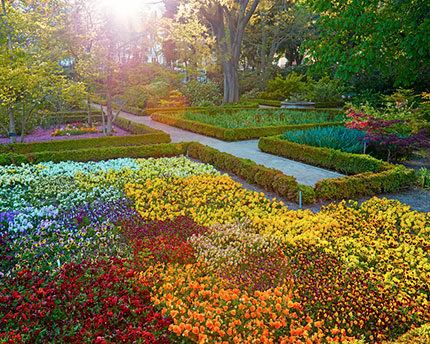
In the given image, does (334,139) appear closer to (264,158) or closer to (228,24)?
(264,158)

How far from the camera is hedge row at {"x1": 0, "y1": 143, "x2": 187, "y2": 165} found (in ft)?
36.1

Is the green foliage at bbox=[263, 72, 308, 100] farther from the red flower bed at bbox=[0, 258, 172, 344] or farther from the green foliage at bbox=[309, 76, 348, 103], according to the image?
the red flower bed at bbox=[0, 258, 172, 344]

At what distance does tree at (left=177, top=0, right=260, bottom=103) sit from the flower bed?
19.5 metres

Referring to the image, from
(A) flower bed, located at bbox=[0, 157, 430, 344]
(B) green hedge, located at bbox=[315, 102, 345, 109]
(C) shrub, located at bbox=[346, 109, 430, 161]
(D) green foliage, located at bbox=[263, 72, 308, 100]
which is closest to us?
(A) flower bed, located at bbox=[0, 157, 430, 344]

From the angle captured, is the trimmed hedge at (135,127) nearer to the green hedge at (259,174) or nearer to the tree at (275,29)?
the green hedge at (259,174)

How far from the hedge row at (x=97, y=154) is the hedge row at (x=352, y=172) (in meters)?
4.33

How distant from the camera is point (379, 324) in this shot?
364cm

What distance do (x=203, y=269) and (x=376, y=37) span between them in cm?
825

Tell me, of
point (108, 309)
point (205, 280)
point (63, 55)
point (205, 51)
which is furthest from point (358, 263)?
point (205, 51)

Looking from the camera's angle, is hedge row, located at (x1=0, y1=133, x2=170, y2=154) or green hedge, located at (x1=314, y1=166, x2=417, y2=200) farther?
hedge row, located at (x1=0, y1=133, x2=170, y2=154)

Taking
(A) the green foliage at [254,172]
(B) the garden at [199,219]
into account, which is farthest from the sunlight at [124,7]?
(A) the green foliage at [254,172]

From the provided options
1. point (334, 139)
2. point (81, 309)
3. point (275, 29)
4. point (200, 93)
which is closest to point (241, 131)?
point (334, 139)

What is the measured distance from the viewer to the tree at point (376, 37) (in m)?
9.09

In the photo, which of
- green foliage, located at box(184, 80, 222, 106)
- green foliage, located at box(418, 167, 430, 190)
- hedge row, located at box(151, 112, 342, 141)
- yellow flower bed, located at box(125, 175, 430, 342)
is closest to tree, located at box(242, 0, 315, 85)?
green foliage, located at box(184, 80, 222, 106)
